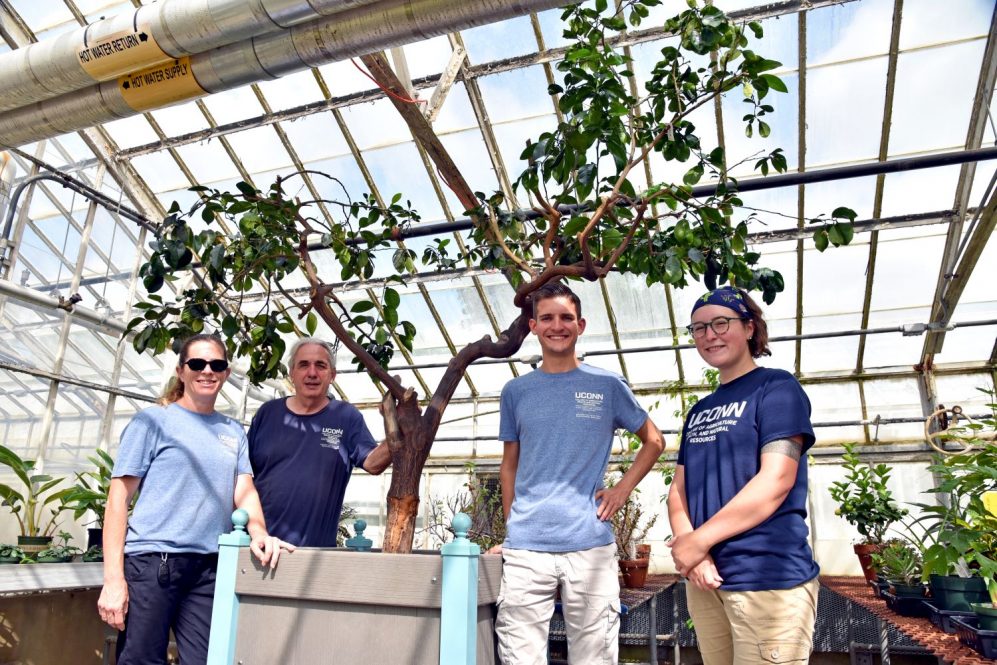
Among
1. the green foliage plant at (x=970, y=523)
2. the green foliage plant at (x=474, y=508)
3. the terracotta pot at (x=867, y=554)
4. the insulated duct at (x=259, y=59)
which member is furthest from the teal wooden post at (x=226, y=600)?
the terracotta pot at (x=867, y=554)

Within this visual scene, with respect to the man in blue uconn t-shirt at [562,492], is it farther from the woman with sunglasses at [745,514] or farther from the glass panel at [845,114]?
the glass panel at [845,114]

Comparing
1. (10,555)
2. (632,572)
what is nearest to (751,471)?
(10,555)

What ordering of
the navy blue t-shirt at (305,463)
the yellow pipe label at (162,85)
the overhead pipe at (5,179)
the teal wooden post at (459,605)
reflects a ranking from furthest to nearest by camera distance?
the overhead pipe at (5,179) < the yellow pipe label at (162,85) < the navy blue t-shirt at (305,463) < the teal wooden post at (459,605)

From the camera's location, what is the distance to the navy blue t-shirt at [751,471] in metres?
1.53

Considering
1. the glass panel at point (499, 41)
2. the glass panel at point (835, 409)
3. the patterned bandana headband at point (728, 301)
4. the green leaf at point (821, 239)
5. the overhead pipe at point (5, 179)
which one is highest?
the glass panel at point (499, 41)

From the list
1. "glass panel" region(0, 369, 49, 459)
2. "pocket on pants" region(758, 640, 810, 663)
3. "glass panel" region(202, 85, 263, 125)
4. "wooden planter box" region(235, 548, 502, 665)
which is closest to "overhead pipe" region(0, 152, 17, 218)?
"glass panel" region(0, 369, 49, 459)

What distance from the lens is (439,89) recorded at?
6188 millimetres

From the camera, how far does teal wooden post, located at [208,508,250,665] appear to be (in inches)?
71.5

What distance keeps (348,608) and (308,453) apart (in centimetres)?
Answer: 70

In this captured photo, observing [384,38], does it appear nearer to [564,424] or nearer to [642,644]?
[564,424]

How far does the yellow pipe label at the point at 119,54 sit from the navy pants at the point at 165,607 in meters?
1.52

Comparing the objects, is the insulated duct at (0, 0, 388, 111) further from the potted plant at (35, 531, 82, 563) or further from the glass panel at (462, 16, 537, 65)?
the glass panel at (462, 16, 537, 65)

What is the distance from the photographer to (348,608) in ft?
5.65

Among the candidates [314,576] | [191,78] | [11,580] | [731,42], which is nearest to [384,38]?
[191,78]
